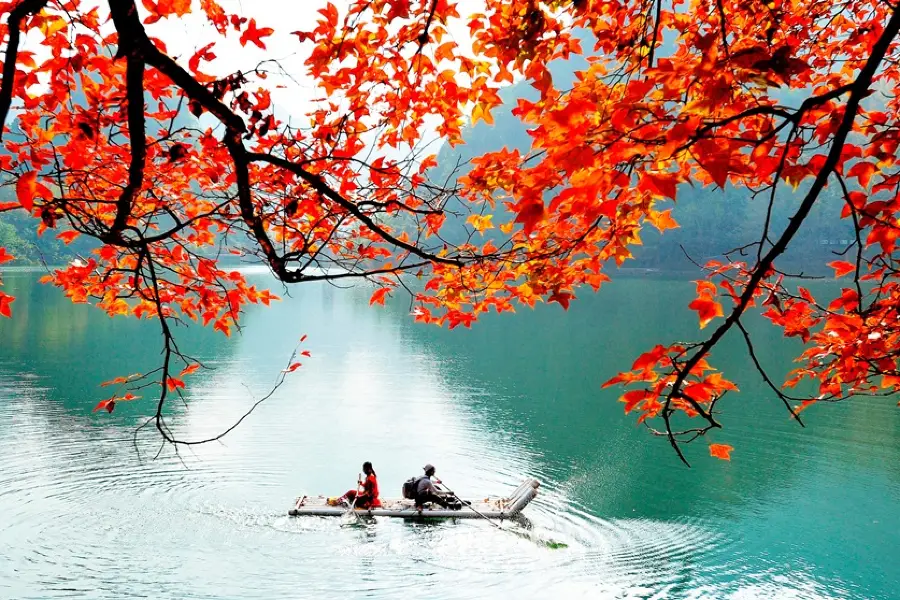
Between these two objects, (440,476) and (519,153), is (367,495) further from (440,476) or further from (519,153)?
(519,153)

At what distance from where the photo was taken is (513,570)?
1073 cm

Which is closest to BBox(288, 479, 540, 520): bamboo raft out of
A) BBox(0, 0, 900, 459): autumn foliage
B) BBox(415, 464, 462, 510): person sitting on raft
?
BBox(415, 464, 462, 510): person sitting on raft

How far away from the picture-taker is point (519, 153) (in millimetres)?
4070

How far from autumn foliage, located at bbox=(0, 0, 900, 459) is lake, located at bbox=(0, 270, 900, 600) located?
8.64 feet

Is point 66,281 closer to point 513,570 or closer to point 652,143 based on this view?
point 652,143

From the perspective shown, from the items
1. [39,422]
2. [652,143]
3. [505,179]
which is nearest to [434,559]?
[505,179]

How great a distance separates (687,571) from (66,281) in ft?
32.4

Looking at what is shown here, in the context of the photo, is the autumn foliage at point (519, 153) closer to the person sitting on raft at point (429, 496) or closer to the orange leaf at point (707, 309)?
the orange leaf at point (707, 309)

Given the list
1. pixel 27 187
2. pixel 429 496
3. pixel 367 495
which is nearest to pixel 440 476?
pixel 429 496

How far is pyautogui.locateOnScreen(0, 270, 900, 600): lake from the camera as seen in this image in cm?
1052

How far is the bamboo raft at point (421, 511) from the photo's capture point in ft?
40.6

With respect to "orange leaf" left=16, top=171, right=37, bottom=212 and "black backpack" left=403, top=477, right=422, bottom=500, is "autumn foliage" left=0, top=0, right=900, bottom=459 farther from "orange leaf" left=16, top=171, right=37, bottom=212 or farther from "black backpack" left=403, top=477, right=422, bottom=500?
"black backpack" left=403, top=477, right=422, bottom=500

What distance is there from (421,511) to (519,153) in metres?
9.71

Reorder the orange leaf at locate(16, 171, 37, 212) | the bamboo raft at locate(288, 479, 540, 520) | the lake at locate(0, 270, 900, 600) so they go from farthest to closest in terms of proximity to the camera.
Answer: the bamboo raft at locate(288, 479, 540, 520), the lake at locate(0, 270, 900, 600), the orange leaf at locate(16, 171, 37, 212)
